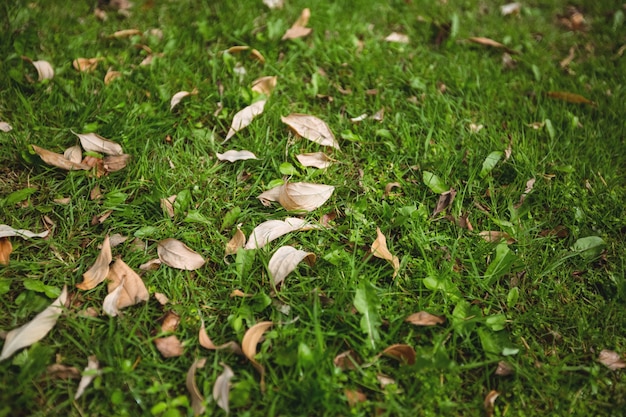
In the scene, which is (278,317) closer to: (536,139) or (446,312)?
(446,312)

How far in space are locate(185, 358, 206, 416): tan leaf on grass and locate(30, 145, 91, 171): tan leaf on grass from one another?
3.48 feet

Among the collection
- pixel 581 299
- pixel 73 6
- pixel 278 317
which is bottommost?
pixel 581 299

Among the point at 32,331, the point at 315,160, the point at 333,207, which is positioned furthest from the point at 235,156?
the point at 32,331

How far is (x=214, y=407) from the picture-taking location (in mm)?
1503

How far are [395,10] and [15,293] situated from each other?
9.02 feet

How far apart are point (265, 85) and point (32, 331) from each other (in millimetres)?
1582

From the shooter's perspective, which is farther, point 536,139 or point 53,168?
point 536,139

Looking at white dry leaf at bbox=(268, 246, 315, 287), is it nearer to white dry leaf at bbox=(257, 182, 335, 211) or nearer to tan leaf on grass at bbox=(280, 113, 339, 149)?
white dry leaf at bbox=(257, 182, 335, 211)

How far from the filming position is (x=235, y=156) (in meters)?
2.19

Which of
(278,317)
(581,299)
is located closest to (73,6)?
(278,317)

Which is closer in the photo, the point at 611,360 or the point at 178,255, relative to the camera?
the point at 611,360

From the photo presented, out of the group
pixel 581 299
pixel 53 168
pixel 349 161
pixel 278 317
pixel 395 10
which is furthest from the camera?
pixel 395 10

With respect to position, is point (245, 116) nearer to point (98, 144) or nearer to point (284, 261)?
point (98, 144)

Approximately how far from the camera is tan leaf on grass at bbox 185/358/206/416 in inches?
58.6
